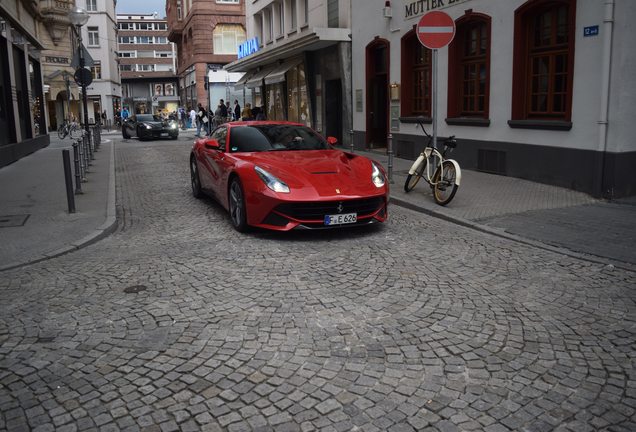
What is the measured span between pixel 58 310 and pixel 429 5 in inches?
509

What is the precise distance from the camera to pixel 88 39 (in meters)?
66.1

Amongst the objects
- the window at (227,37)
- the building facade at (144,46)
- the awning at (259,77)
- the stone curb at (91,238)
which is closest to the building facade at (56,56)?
the awning at (259,77)

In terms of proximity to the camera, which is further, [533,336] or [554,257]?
[554,257]

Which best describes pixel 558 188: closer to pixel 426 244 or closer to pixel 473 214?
pixel 473 214

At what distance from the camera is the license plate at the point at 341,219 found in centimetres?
728

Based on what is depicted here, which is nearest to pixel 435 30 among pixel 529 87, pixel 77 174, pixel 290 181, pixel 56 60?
pixel 529 87

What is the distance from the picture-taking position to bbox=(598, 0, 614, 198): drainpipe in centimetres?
969

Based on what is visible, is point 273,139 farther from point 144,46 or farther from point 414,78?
point 144,46

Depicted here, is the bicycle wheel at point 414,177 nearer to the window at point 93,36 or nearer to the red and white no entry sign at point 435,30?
the red and white no entry sign at point 435,30

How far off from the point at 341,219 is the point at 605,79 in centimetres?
564

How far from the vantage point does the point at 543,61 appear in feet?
38.3

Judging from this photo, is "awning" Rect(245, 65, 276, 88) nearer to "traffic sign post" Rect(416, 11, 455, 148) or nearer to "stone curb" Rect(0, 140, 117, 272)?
"traffic sign post" Rect(416, 11, 455, 148)

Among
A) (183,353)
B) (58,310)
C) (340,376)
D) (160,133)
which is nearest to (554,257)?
(340,376)

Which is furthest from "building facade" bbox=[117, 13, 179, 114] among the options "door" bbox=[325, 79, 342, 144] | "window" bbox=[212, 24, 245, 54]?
"door" bbox=[325, 79, 342, 144]
